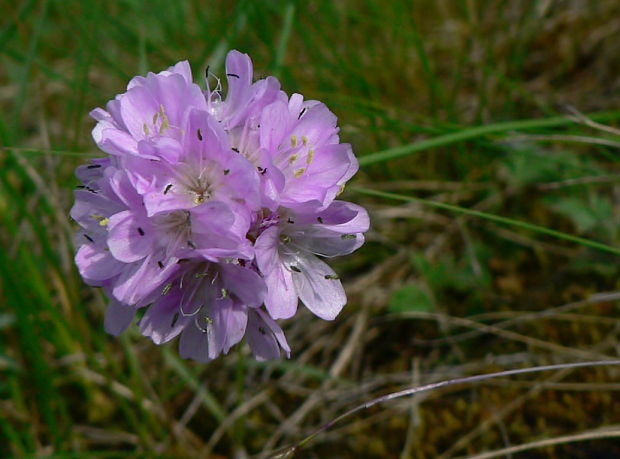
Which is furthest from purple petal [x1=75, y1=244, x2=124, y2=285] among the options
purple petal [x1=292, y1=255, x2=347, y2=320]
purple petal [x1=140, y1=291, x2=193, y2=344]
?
purple petal [x1=292, y1=255, x2=347, y2=320]

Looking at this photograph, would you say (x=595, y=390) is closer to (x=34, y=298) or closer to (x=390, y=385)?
(x=390, y=385)

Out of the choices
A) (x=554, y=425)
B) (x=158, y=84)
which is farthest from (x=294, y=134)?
(x=554, y=425)

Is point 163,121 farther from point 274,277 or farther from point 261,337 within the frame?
point 261,337

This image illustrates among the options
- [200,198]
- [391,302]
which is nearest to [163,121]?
[200,198]

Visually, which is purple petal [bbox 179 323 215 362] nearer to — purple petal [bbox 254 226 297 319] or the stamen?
the stamen

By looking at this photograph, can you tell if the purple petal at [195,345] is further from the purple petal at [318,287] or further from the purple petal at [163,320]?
the purple petal at [318,287]

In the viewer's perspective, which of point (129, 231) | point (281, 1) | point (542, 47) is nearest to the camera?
point (129, 231)

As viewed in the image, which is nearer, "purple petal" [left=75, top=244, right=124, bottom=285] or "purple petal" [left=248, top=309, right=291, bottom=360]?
"purple petal" [left=75, top=244, right=124, bottom=285]
